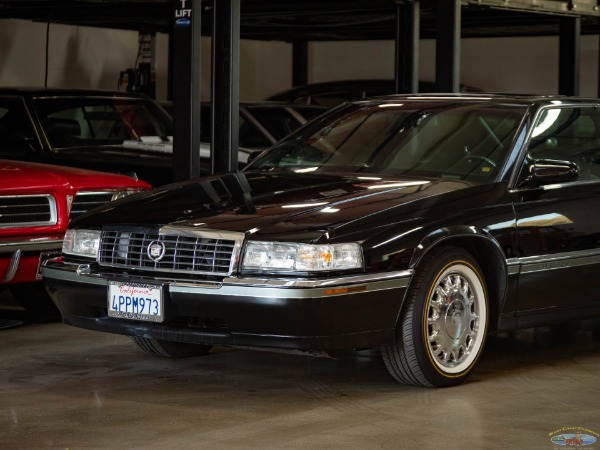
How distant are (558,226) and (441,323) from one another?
0.96 metres

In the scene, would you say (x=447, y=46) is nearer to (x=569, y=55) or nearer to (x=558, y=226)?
(x=569, y=55)

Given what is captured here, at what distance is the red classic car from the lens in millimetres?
7297

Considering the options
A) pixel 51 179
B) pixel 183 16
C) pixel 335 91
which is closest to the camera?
pixel 51 179

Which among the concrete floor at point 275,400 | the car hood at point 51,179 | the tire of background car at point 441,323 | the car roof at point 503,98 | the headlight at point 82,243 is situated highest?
the car roof at point 503,98

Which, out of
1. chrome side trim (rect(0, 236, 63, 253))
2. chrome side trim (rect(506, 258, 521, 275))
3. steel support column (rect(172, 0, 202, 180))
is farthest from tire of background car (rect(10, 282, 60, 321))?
chrome side trim (rect(506, 258, 521, 275))

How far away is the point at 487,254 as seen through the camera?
6219mm

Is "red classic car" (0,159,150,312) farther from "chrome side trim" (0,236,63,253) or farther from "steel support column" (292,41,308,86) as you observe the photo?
"steel support column" (292,41,308,86)

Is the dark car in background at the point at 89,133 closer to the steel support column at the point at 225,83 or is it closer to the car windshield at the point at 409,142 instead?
the steel support column at the point at 225,83

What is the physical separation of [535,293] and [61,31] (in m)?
12.2

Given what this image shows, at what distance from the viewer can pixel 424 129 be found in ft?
22.4

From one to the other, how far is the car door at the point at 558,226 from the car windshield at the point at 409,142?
0.21 m

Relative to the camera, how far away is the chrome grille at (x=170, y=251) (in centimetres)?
559

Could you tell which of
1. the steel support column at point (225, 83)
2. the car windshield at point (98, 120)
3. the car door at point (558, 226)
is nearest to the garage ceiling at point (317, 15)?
the car windshield at point (98, 120)

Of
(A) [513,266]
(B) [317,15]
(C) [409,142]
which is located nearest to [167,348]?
(C) [409,142]
